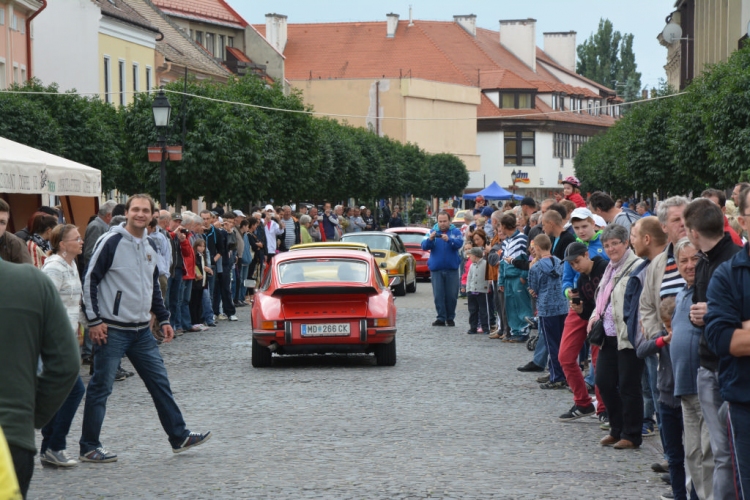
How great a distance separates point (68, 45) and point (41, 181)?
98.6ft

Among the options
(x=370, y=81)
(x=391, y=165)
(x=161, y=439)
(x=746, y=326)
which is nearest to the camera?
(x=746, y=326)

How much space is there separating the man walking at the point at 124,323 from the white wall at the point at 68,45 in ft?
119

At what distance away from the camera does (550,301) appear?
42.1ft

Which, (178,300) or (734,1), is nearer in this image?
(178,300)

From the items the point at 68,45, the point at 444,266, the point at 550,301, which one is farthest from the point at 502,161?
the point at 550,301

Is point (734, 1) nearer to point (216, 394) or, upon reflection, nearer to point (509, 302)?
point (509, 302)

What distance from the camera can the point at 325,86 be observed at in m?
103

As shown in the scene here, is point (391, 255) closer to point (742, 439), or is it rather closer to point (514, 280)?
point (514, 280)

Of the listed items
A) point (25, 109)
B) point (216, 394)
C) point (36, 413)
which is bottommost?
point (216, 394)

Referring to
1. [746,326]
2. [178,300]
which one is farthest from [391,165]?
[746,326]

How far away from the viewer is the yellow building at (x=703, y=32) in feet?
165

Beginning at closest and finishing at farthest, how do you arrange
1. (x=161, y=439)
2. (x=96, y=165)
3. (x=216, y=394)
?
1. (x=161, y=439)
2. (x=216, y=394)
3. (x=96, y=165)

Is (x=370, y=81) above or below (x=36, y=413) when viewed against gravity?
above

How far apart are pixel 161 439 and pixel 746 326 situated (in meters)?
5.86
